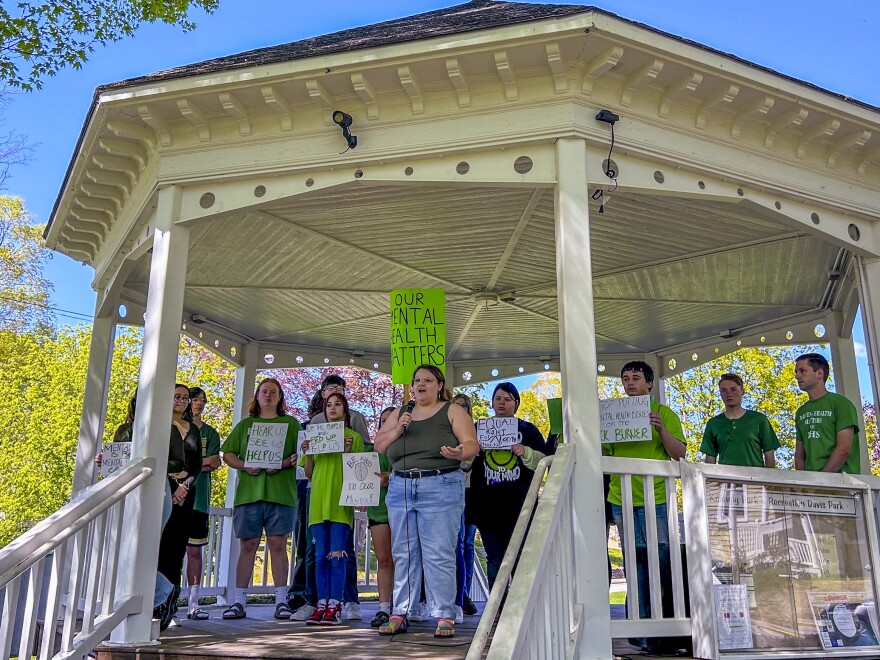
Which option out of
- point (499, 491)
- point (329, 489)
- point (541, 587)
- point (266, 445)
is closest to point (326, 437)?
point (329, 489)

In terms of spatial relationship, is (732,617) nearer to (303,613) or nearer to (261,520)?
(303,613)

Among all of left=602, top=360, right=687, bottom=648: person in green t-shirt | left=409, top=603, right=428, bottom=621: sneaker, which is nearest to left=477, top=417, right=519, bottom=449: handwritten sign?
left=602, top=360, right=687, bottom=648: person in green t-shirt

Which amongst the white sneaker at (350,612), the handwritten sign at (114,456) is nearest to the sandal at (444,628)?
the white sneaker at (350,612)

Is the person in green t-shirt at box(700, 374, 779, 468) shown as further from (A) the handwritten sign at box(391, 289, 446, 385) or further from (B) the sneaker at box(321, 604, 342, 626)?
(B) the sneaker at box(321, 604, 342, 626)

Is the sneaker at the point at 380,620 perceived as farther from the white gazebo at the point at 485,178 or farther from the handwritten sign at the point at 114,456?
the handwritten sign at the point at 114,456

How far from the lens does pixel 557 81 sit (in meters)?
5.25

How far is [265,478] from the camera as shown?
6590 millimetres

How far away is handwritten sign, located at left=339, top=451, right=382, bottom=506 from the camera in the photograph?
19.0ft

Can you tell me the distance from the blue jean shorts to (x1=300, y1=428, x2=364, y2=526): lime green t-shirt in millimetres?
708

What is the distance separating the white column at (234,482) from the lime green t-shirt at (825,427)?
571 centimetres

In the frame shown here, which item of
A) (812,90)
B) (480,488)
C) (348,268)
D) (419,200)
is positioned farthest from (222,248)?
(812,90)

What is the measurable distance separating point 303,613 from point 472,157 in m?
3.80

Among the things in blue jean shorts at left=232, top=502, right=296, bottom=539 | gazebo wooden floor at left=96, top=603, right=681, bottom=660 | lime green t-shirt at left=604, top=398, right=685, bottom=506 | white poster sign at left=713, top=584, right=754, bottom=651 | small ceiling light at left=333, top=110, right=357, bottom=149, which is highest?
small ceiling light at left=333, top=110, right=357, bottom=149

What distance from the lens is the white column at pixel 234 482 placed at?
9156 mm
